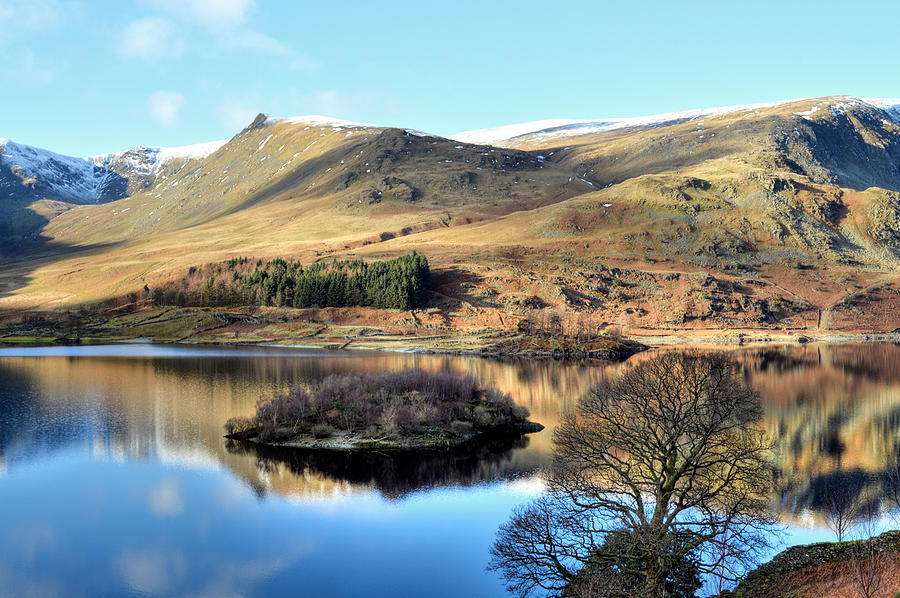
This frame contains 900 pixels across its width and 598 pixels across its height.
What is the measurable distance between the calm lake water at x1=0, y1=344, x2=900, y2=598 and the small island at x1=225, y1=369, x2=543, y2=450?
268cm

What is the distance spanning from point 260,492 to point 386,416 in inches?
576

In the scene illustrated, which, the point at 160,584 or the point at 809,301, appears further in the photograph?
the point at 809,301

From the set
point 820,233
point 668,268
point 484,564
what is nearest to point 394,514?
point 484,564

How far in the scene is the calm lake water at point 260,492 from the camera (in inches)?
1248

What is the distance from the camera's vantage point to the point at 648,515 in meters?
33.5

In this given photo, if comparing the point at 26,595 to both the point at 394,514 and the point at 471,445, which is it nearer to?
the point at 394,514

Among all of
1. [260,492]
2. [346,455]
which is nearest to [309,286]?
[346,455]

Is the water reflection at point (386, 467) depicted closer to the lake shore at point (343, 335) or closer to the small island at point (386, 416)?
the small island at point (386, 416)

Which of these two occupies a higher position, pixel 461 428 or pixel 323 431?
Answer: pixel 323 431

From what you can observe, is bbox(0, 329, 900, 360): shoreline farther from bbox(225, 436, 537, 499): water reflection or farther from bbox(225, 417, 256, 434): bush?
bbox(225, 436, 537, 499): water reflection

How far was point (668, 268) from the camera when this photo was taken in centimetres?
16338

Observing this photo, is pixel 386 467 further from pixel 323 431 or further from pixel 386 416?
pixel 323 431

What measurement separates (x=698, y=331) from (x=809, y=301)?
3586 centimetres

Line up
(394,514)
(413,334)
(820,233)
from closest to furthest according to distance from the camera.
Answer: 1. (394,514)
2. (413,334)
3. (820,233)
